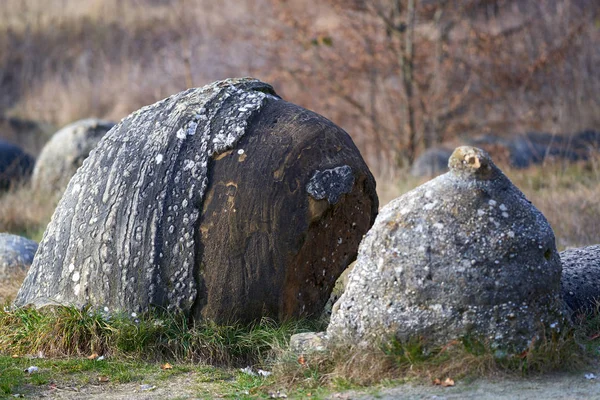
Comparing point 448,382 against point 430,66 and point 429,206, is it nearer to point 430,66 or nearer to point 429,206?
point 429,206

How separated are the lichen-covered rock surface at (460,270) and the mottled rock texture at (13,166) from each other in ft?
28.6

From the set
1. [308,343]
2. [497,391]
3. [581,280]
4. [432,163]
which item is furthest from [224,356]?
[432,163]

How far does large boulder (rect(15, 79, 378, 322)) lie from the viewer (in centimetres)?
452

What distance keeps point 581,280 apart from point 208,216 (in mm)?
2341

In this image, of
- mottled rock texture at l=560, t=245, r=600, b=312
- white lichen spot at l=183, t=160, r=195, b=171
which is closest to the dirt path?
mottled rock texture at l=560, t=245, r=600, b=312

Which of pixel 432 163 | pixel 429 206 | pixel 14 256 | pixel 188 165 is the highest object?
pixel 432 163

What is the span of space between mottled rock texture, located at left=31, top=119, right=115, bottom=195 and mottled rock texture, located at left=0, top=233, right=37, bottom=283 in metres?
4.12

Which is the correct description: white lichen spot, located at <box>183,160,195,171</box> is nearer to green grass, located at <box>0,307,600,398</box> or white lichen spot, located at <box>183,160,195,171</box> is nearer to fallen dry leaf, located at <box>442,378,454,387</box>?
green grass, located at <box>0,307,600,398</box>

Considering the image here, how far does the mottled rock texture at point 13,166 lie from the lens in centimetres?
A: 1180

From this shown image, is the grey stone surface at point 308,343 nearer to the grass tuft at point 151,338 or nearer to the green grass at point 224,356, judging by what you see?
the green grass at point 224,356

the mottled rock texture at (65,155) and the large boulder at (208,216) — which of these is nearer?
the large boulder at (208,216)

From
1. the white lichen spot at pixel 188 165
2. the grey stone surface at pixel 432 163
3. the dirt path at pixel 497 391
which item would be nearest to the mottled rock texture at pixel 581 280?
the dirt path at pixel 497 391

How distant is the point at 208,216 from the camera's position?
4555 mm

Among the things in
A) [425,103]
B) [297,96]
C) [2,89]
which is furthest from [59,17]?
[425,103]
